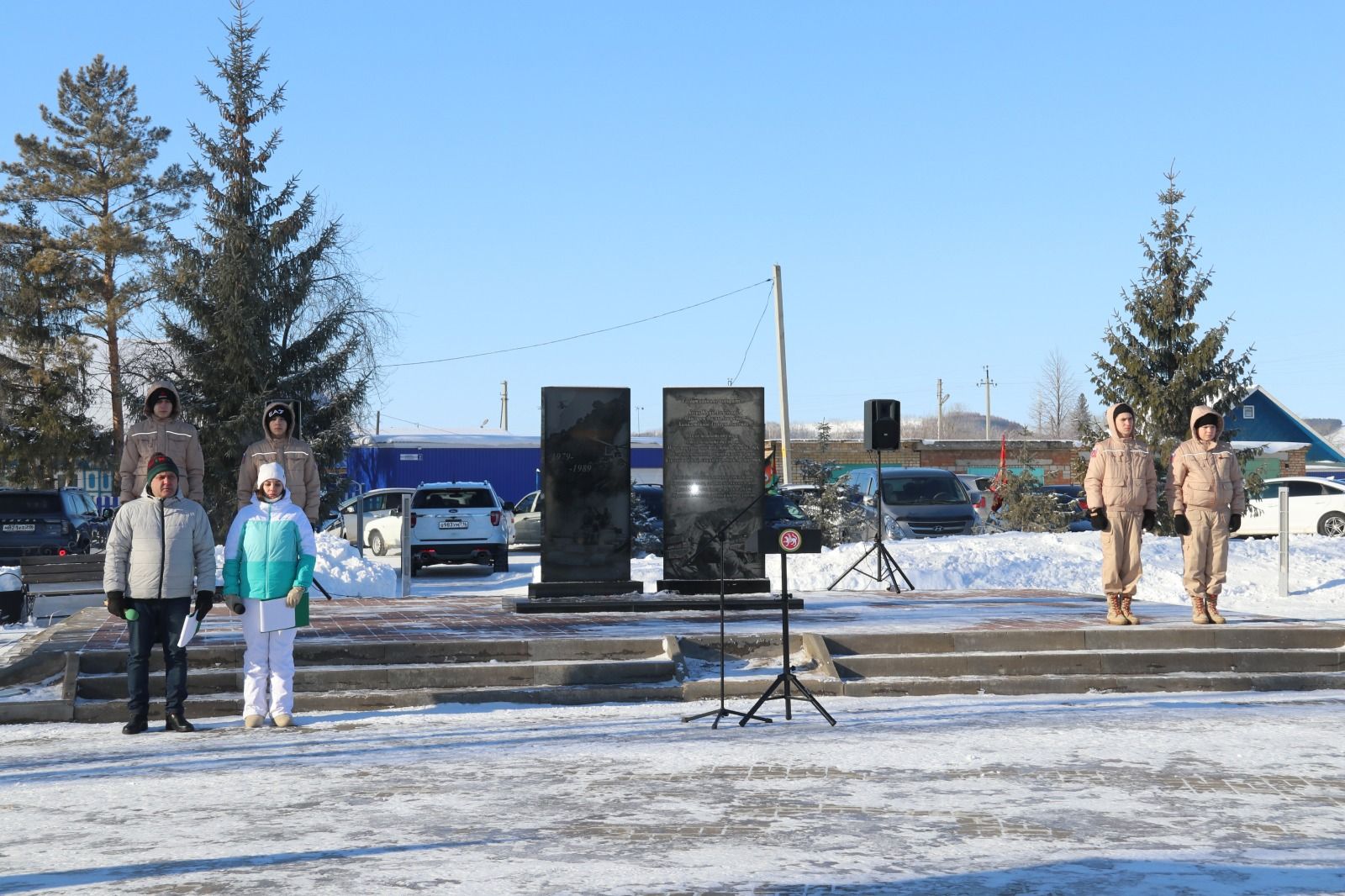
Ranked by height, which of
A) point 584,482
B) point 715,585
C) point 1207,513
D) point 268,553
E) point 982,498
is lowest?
point 715,585

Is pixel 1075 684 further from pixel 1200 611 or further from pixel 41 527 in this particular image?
pixel 41 527

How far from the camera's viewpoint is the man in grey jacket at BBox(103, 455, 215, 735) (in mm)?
9250

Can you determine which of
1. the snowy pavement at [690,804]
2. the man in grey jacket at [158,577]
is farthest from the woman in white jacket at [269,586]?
the snowy pavement at [690,804]

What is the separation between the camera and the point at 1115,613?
1272cm

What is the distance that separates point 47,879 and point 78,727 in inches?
178

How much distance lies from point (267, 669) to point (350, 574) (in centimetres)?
1020

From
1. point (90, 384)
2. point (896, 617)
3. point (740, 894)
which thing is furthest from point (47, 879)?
point (90, 384)

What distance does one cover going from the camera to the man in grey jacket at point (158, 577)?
364 inches

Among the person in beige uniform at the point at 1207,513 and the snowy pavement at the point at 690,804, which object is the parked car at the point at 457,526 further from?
the snowy pavement at the point at 690,804

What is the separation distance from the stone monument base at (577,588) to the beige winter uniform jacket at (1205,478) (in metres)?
5.43

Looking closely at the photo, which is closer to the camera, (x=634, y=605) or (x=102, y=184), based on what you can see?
(x=634, y=605)

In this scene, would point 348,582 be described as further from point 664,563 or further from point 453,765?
point 453,765

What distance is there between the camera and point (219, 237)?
103 feet

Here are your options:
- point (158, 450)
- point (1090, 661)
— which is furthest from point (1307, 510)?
point (158, 450)
